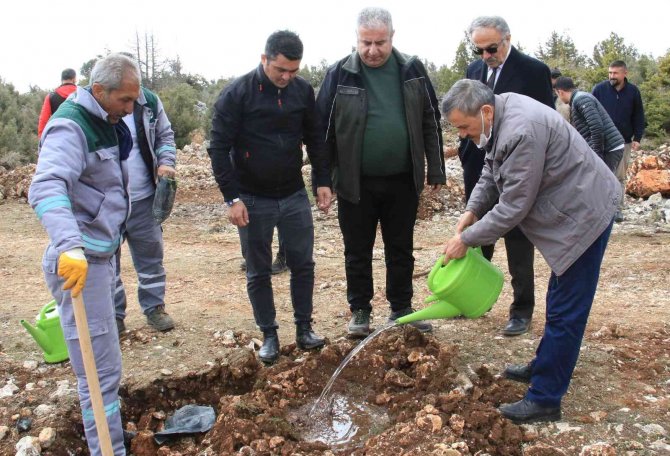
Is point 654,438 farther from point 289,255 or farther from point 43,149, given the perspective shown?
point 43,149

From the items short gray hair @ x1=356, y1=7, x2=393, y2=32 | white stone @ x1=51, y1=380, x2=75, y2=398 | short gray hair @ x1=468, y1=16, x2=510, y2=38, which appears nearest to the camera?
white stone @ x1=51, y1=380, x2=75, y2=398

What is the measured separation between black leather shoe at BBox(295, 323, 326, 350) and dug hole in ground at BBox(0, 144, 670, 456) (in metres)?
0.07

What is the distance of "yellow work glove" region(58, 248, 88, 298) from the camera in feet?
7.54

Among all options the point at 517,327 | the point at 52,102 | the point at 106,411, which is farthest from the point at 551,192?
the point at 52,102

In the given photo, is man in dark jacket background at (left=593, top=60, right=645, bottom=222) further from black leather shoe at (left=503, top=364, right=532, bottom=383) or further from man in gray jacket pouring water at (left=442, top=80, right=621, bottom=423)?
man in gray jacket pouring water at (left=442, top=80, right=621, bottom=423)

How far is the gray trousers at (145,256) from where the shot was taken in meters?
4.16

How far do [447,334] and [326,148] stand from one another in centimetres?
149

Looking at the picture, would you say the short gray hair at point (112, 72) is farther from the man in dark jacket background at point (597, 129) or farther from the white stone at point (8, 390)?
the man in dark jacket background at point (597, 129)

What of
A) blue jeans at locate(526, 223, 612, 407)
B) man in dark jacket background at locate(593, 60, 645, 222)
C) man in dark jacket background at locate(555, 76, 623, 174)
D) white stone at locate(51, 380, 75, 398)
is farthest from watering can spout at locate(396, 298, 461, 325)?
man in dark jacket background at locate(593, 60, 645, 222)

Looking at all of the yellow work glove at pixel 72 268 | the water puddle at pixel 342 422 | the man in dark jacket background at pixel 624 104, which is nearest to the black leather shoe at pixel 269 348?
the water puddle at pixel 342 422

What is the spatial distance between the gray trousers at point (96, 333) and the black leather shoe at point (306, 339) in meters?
1.40

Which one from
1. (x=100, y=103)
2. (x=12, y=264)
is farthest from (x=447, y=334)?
(x=12, y=264)

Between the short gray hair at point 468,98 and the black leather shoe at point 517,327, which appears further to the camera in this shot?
the black leather shoe at point 517,327

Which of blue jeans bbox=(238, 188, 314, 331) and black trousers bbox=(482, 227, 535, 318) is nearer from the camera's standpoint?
blue jeans bbox=(238, 188, 314, 331)
